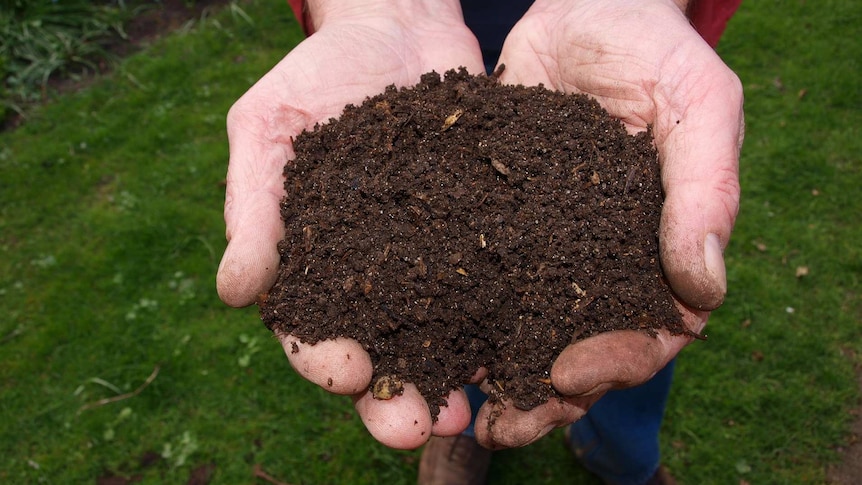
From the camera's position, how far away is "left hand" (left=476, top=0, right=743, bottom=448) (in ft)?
6.25

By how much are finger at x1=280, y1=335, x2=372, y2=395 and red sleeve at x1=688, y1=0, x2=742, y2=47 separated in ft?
6.74

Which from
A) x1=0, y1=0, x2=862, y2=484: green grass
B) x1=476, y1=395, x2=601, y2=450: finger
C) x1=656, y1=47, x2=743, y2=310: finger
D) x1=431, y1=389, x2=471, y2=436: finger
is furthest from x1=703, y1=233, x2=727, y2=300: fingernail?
x1=0, y1=0, x2=862, y2=484: green grass

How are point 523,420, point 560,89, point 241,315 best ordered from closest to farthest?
point 523,420 < point 560,89 < point 241,315

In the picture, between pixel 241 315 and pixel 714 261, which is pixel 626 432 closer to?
pixel 714 261

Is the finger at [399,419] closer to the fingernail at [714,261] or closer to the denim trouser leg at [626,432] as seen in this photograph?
the fingernail at [714,261]

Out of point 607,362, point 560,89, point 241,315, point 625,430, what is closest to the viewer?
point 607,362

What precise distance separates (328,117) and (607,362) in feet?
4.91

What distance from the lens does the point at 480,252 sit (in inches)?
85.0

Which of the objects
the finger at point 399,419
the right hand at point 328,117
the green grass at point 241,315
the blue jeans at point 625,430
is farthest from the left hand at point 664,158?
the green grass at point 241,315

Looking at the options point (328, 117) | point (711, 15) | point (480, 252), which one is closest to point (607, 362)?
point (480, 252)

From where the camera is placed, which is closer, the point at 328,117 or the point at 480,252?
the point at 480,252

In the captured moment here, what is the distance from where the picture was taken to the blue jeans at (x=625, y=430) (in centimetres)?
312

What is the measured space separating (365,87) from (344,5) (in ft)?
1.98

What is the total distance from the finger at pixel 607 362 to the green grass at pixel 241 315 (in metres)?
1.98
